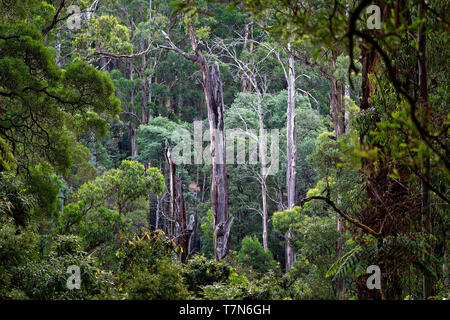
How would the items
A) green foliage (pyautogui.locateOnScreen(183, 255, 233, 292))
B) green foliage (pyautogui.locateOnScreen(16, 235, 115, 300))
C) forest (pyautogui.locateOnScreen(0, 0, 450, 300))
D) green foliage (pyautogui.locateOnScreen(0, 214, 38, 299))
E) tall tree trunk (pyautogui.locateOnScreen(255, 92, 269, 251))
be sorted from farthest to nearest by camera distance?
tall tree trunk (pyautogui.locateOnScreen(255, 92, 269, 251)), green foliage (pyautogui.locateOnScreen(183, 255, 233, 292)), green foliage (pyautogui.locateOnScreen(0, 214, 38, 299)), green foliage (pyautogui.locateOnScreen(16, 235, 115, 300)), forest (pyautogui.locateOnScreen(0, 0, 450, 300))

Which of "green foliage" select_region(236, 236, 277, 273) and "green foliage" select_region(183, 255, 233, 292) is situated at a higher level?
"green foliage" select_region(183, 255, 233, 292)

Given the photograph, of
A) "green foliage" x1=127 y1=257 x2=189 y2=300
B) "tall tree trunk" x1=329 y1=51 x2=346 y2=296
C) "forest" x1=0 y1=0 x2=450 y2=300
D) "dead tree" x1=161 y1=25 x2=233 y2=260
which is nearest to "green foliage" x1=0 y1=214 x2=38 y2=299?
"forest" x1=0 y1=0 x2=450 y2=300

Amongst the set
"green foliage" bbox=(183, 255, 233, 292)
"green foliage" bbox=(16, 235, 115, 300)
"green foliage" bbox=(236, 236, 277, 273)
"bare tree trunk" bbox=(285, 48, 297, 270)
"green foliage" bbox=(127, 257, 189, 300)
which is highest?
"bare tree trunk" bbox=(285, 48, 297, 270)

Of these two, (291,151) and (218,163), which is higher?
(291,151)

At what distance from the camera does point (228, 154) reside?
19.7m

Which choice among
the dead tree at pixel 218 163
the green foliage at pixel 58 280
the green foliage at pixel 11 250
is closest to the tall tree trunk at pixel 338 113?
the dead tree at pixel 218 163

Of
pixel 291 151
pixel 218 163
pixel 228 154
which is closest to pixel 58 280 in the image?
pixel 218 163

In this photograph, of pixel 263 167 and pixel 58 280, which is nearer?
pixel 58 280

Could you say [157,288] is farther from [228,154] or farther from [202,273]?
[228,154]

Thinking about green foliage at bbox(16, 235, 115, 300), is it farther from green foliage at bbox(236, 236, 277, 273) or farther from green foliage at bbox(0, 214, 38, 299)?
green foliage at bbox(236, 236, 277, 273)

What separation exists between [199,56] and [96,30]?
2.51 metres

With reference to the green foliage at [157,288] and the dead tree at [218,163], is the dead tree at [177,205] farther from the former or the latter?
the green foliage at [157,288]

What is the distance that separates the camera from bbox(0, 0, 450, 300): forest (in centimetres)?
312
